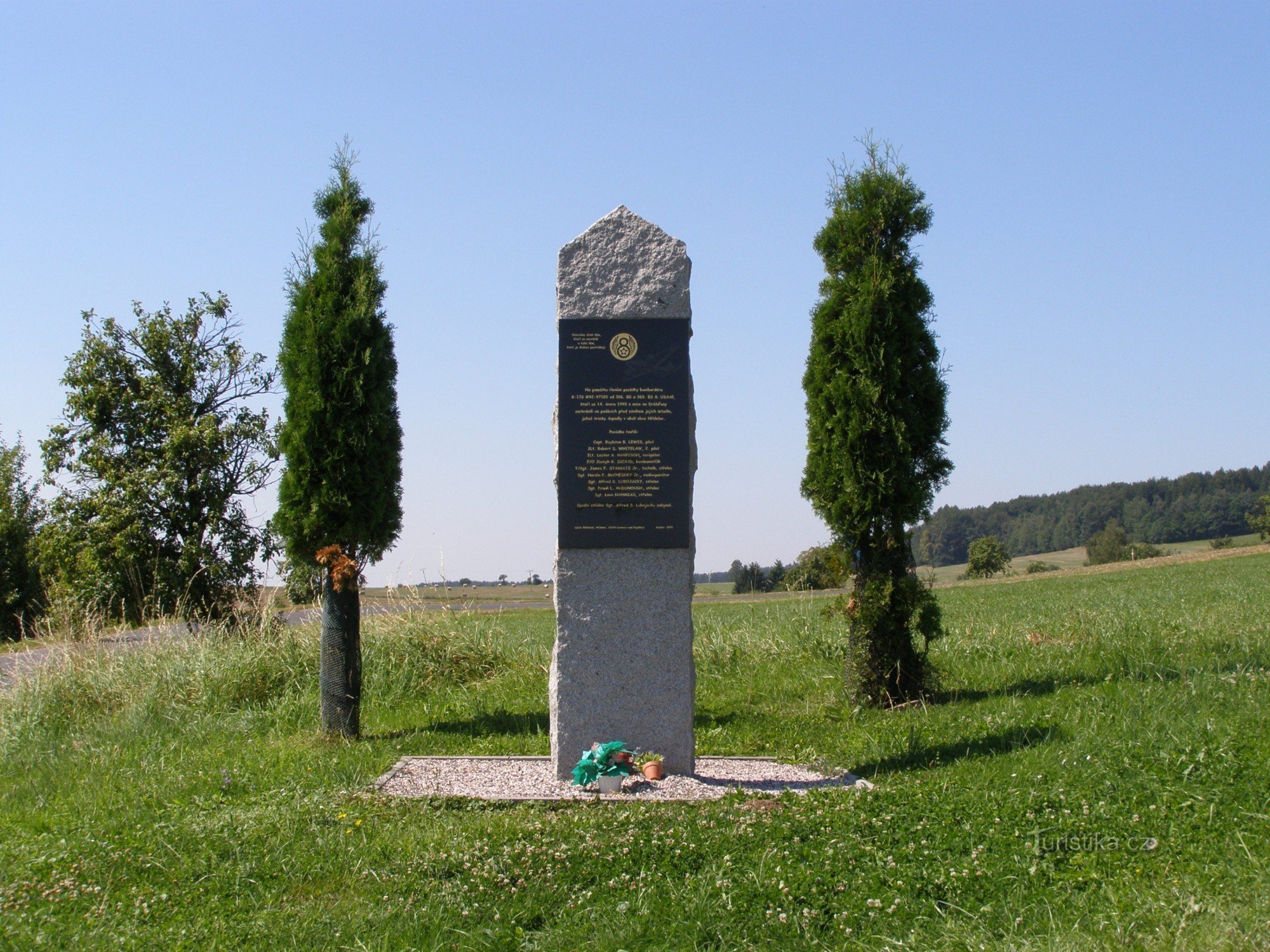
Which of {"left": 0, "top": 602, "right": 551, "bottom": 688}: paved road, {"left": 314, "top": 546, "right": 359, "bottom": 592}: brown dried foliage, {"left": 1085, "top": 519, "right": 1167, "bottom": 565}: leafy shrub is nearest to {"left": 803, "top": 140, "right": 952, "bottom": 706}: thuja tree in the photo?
{"left": 314, "top": 546, "right": 359, "bottom": 592}: brown dried foliage

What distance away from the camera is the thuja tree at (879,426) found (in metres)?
7.71

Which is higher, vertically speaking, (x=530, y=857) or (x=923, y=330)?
(x=923, y=330)

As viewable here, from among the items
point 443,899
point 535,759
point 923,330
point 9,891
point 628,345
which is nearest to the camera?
point 443,899

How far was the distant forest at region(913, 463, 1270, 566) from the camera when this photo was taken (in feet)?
249

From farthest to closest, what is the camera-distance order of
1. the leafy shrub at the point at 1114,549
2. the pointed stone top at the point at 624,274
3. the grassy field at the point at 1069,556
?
1. the grassy field at the point at 1069,556
2. the leafy shrub at the point at 1114,549
3. the pointed stone top at the point at 624,274

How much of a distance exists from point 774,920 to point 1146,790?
2190mm

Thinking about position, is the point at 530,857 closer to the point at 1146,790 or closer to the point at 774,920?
the point at 774,920

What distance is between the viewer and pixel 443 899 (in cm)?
396

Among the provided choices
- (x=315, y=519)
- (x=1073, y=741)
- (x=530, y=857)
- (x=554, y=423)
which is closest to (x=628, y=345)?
(x=554, y=423)

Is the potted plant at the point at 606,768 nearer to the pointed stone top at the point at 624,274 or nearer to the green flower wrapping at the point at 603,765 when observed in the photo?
the green flower wrapping at the point at 603,765

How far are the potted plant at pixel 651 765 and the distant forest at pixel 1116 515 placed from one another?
69930mm

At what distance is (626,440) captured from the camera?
244 inches

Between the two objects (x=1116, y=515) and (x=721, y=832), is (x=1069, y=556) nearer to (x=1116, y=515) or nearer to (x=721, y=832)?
(x=1116, y=515)

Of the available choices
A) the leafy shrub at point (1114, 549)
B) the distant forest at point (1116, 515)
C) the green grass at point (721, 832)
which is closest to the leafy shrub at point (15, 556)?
the green grass at point (721, 832)
